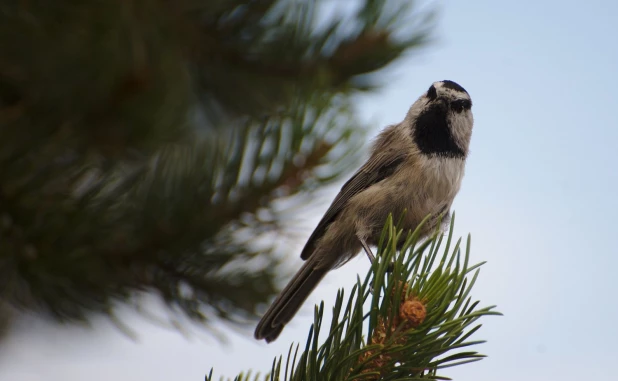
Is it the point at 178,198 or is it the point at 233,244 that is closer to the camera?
the point at 178,198

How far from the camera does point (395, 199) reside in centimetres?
275

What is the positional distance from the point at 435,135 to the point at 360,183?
Result: 0.43 metres

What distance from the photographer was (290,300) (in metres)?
2.49

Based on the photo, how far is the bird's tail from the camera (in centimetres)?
225

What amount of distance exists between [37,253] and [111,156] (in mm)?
379

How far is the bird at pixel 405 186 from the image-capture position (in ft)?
8.89

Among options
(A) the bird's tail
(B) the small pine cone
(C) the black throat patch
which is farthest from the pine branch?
(C) the black throat patch

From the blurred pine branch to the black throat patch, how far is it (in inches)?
36.2

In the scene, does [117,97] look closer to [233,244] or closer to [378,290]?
[233,244]

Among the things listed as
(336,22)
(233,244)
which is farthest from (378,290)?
(336,22)

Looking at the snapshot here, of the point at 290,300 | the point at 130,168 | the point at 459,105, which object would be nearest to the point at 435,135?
the point at 459,105

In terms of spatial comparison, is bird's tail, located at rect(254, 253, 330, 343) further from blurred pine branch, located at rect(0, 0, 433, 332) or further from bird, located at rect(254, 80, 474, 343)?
blurred pine branch, located at rect(0, 0, 433, 332)

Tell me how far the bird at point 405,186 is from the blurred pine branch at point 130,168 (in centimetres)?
72

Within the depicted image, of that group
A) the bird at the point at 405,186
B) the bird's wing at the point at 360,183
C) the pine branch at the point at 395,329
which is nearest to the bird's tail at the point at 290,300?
the bird at the point at 405,186
